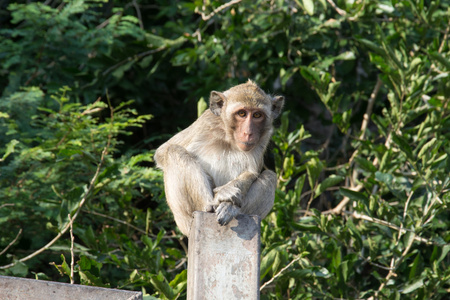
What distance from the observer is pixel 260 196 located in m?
5.21

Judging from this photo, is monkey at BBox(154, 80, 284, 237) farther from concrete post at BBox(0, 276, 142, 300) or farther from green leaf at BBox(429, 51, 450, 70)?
green leaf at BBox(429, 51, 450, 70)

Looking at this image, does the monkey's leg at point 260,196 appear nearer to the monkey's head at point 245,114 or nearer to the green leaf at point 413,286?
the monkey's head at point 245,114

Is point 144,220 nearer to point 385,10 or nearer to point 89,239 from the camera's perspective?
point 89,239

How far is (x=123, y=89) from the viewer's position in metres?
9.77

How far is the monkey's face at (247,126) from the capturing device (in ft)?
17.0

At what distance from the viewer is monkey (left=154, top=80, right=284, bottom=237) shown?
16.6 ft

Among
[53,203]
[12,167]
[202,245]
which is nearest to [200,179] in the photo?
[202,245]

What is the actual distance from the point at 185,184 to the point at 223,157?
0.46 m

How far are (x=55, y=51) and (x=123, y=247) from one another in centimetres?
303

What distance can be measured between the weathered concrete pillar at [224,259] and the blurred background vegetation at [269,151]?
66.7 inches

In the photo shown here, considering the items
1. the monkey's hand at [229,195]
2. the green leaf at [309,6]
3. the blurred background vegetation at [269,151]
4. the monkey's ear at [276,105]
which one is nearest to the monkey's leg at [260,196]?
the monkey's hand at [229,195]

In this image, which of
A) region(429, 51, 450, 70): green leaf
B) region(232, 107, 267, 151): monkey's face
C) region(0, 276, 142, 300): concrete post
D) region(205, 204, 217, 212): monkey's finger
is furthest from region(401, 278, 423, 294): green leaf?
region(0, 276, 142, 300): concrete post

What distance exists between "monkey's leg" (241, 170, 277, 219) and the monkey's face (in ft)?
0.91

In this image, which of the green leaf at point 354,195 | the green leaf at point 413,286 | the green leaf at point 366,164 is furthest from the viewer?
the green leaf at point 366,164
